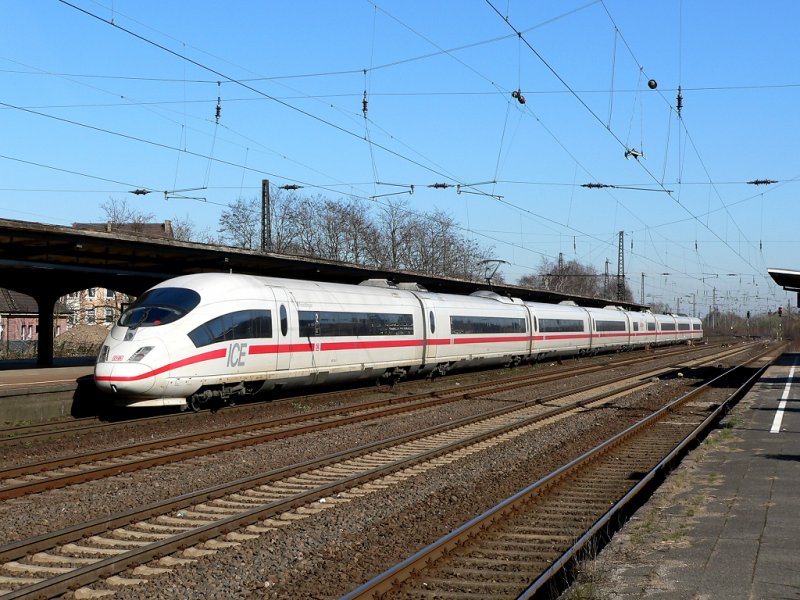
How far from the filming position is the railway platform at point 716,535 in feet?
19.7

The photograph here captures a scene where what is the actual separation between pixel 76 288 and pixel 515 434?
49.1 ft

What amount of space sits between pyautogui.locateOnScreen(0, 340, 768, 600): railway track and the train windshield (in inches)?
208

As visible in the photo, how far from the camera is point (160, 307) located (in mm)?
16484

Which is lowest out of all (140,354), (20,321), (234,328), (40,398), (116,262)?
(40,398)

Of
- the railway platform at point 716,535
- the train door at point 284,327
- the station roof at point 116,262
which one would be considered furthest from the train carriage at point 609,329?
the railway platform at point 716,535

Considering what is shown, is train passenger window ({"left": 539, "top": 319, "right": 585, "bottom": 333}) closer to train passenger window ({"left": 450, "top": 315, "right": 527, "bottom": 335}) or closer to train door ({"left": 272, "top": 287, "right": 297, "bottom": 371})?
train passenger window ({"left": 450, "top": 315, "right": 527, "bottom": 335})

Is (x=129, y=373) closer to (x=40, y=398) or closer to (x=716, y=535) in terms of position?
(x=40, y=398)

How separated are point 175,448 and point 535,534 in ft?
22.7

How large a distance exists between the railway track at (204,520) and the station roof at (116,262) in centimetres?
883

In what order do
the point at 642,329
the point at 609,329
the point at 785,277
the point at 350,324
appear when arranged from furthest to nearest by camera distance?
the point at 642,329 → the point at 609,329 → the point at 785,277 → the point at 350,324

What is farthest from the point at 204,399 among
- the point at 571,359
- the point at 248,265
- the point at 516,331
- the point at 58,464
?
the point at 571,359

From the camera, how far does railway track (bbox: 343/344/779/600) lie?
6723mm

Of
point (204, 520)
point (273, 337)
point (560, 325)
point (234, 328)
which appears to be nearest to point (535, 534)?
point (204, 520)

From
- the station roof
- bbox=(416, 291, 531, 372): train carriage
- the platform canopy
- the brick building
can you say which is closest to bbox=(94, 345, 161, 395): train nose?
the station roof
